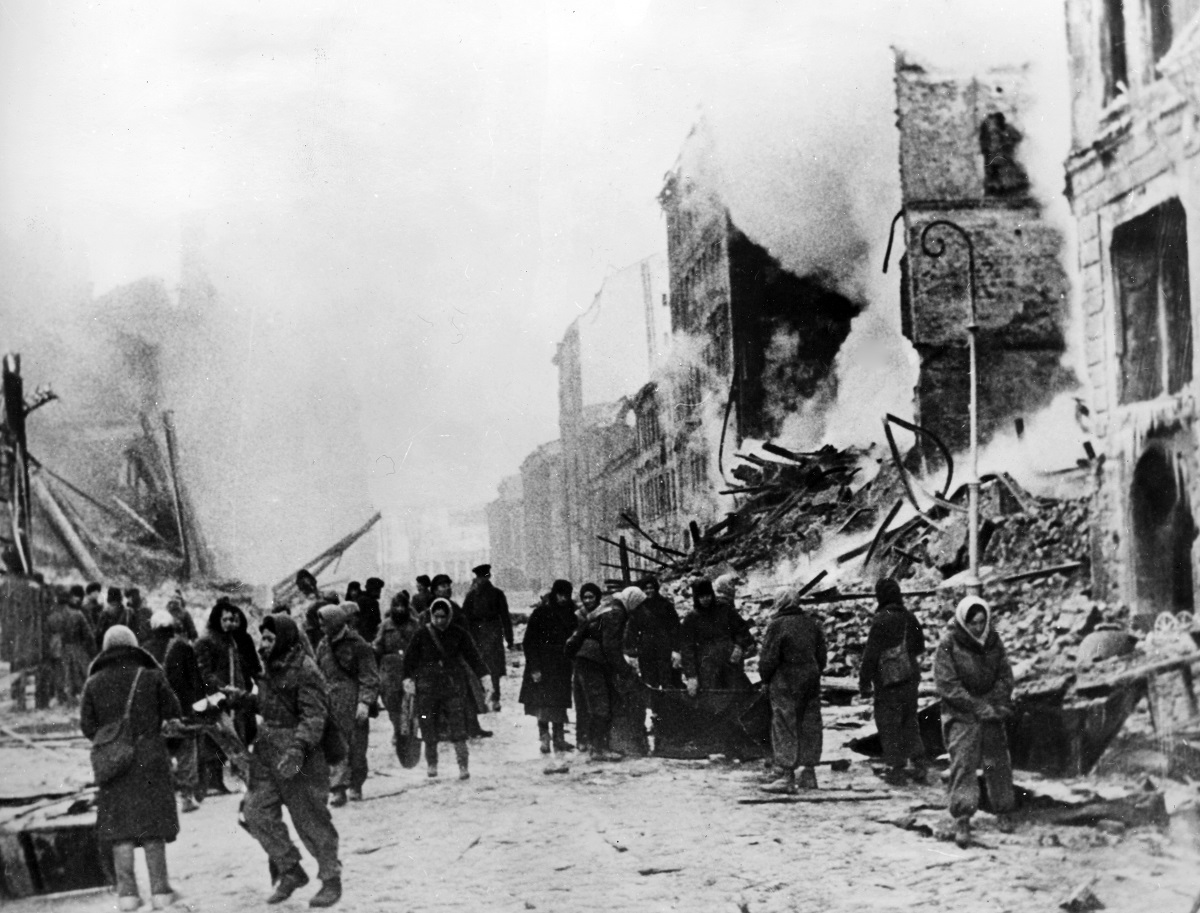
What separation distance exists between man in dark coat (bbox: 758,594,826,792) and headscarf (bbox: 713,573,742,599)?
46cm

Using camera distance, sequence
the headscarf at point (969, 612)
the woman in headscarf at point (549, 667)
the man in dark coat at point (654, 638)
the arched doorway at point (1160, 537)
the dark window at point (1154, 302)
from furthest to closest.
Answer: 1. the woman in headscarf at point (549, 667)
2. the man in dark coat at point (654, 638)
3. the dark window at point (1154, 302)
4. the arched doorway at point (1160, 537)
5. the headscarf at point (969, 612)

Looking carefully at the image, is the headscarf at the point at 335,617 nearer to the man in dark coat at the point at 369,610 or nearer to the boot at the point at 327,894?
the man in dark coat at the point at 369,610

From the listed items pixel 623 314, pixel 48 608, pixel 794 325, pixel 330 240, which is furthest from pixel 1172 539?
pixel 48 608

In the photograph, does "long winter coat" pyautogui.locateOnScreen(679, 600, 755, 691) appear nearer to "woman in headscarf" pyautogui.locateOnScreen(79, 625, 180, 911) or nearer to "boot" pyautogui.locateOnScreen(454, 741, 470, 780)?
"boot" pyautogui.locateOnScreen(454, 741, 470, 780)

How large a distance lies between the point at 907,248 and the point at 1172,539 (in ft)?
6.95

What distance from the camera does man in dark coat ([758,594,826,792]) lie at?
670 cm

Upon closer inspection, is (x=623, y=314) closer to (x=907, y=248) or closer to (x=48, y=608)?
(x=907, y=248)

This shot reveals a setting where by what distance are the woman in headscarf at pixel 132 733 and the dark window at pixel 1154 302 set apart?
5.24 m

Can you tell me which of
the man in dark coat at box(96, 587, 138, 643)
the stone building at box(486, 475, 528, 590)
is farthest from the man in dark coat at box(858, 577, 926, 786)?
the man in dark coat at box(96, 587, 138, 643)

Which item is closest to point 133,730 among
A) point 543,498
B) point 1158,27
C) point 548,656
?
point 543,498

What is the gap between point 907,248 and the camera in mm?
6797

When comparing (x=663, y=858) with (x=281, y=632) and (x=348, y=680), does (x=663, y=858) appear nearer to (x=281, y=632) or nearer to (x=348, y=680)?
(x=348, y=680)

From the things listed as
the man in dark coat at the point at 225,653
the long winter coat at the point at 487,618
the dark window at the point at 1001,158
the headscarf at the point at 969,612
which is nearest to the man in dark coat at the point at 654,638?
the long winter coat at the point at 487,618

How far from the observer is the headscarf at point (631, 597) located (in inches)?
287
